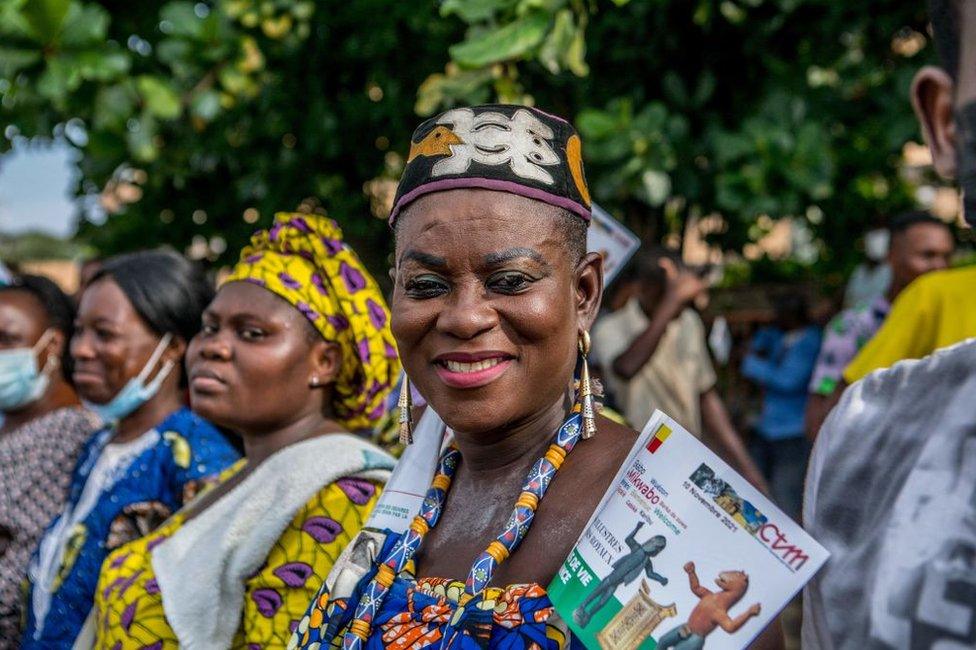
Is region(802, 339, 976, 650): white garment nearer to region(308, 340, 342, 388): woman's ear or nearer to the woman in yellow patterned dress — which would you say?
the woman in yellow patterned dress

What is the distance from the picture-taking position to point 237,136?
5648mm

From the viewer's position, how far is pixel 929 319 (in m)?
3.07

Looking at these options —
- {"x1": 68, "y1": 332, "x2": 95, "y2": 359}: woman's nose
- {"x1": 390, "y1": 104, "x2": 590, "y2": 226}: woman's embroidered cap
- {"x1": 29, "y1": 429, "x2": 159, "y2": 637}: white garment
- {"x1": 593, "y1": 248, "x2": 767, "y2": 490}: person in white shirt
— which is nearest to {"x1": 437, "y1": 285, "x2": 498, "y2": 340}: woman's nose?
{"x1": 390, "y1": 104, "x2": 590, "y2": 226}: woman's embroidered cap

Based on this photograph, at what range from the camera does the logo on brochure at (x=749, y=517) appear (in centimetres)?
124

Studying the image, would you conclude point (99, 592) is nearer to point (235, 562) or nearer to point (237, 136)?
point (235, 562)

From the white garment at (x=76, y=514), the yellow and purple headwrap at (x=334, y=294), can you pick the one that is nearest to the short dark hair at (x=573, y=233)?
the yellow and purple headwrap at (x=334, y=294)

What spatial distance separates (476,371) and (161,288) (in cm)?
218

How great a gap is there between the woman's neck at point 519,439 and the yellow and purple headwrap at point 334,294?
95 cm

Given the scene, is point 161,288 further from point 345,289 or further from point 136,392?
point 345,289

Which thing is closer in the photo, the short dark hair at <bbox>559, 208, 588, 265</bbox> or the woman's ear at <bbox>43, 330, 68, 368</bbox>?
the short dark hair at <bbox>559, 208, 588, 265</bbox>

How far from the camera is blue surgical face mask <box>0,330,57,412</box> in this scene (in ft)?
14.0

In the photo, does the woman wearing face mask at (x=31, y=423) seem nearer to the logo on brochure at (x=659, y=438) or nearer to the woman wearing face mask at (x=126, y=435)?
the woman wearing face mask at (x=126, y=435)

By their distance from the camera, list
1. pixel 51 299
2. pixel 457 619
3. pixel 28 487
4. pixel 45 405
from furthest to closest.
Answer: pixel 51 299 → pixel 45 405 → pixel 28 487 → pixel 457 619

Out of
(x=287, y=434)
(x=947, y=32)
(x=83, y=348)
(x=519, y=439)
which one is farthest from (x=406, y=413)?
(x=83, y=348)
